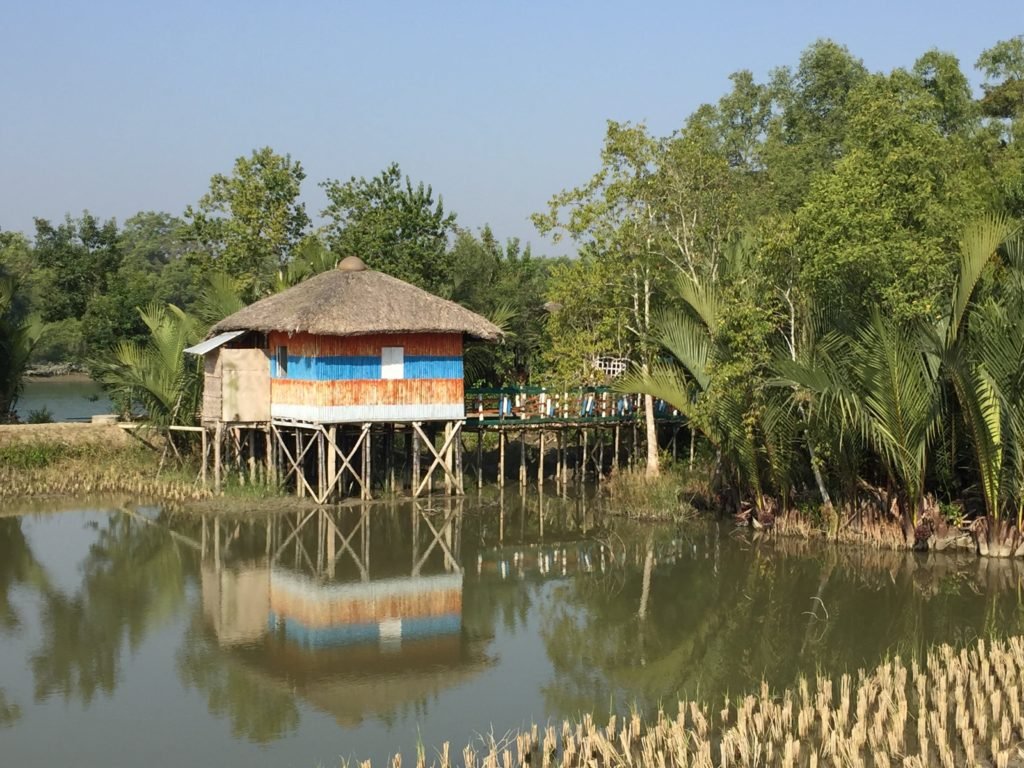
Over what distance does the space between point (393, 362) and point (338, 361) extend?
117cm

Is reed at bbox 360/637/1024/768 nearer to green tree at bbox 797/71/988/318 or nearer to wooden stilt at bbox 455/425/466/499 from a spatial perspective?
green tree at bbox 797/71/988/318

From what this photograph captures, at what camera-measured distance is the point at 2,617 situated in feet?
55.3

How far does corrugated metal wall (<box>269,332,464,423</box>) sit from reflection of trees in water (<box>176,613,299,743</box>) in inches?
379

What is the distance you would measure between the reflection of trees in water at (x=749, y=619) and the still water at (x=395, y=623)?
47mm

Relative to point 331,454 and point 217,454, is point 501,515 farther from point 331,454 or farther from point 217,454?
point 217,454

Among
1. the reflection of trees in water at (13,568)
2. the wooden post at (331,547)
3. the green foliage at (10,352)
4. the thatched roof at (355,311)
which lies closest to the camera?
the reflection of trees in water at (13,568)

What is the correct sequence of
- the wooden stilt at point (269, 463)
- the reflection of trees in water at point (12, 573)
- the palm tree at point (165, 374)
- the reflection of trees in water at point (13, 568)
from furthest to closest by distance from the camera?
the palm tree at point (165, 374), the wooden stilt at point (269, 463), the reflection of trees in water at point (13, 568), the reflection of trees in water at point (12, 573)

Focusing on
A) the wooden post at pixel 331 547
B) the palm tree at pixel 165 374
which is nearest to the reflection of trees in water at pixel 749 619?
the wooden post at pixel 331 547

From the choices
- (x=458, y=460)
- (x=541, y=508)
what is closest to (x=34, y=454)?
(x=458, y=460)

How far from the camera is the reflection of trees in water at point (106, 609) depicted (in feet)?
46.9

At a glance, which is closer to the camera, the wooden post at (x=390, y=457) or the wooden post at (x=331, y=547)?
the wooden post at (x=331, y=547)

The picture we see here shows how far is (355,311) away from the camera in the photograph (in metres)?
24.8

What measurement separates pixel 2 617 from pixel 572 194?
45.3ft

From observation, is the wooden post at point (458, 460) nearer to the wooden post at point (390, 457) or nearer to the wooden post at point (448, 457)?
the wooden post at point (448, 457)
